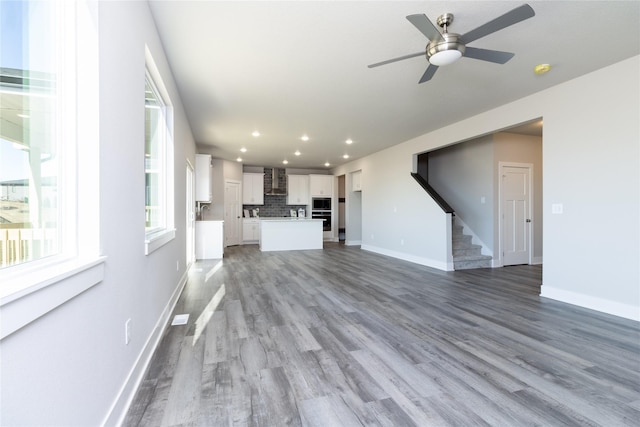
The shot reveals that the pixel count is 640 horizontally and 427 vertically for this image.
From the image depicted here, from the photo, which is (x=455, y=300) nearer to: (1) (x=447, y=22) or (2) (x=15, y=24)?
(1) (x=447, y=22)

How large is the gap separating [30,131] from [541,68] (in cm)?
420

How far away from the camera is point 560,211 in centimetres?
353

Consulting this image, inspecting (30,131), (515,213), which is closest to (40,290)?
(30,131)

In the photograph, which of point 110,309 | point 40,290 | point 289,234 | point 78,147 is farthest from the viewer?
point 289,234

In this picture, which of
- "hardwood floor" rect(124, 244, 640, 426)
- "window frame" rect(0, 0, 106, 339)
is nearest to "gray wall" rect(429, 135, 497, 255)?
"hardwood floor" rect(124, 244, 640, 426)

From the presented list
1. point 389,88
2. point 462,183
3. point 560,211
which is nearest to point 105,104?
point 389,88

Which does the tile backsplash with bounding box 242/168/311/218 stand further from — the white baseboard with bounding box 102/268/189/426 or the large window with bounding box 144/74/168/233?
the white baseboard with bounding box 102/268/189/426

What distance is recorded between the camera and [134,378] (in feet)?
5.52

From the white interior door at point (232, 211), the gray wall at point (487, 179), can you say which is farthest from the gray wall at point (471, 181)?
the white interior door at point (232, 211)

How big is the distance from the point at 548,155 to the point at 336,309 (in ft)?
11.1

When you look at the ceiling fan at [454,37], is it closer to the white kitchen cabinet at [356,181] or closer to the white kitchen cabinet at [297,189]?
the white kitchen cabinet at [356,181]

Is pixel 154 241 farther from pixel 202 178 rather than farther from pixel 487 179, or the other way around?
pixel 487 179

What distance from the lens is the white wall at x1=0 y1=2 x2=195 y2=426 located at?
85 cm

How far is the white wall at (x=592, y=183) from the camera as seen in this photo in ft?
9.60
